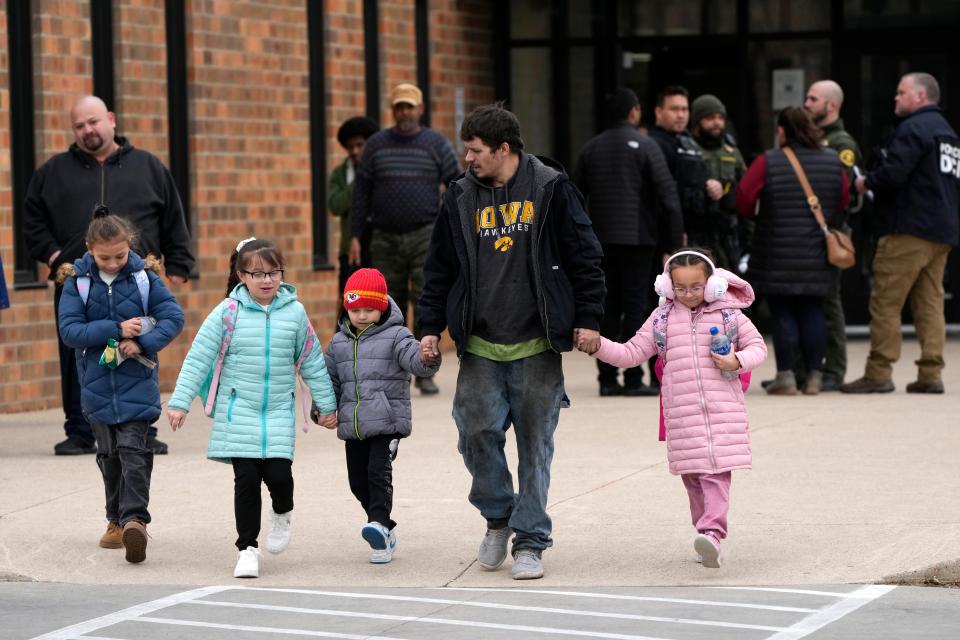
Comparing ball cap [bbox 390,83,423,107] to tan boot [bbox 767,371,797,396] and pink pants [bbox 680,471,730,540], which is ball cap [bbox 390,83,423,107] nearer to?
tan boot [bbox 767,371,797,396]

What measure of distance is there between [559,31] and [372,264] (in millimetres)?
5446

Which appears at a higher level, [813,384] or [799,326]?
[799,326]

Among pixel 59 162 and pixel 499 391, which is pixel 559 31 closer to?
→ pixel 59 162

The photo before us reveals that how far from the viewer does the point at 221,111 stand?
1504 cm

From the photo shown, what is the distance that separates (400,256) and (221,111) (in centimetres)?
223

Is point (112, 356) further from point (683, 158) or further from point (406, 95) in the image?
point (683, 158)

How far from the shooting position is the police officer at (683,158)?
44.6 feet

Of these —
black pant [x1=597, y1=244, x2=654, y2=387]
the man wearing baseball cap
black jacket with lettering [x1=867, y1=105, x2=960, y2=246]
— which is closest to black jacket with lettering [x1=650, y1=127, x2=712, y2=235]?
black pant [x1=597, y1=244, x2=654, y2=387]

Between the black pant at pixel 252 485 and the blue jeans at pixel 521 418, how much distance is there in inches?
28.8

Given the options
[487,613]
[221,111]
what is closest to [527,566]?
[487,613]

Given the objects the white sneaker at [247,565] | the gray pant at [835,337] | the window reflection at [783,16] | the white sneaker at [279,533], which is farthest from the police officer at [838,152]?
the white sneaker at [247,565]

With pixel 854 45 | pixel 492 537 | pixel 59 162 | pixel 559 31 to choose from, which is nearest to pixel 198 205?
pixel 59 162

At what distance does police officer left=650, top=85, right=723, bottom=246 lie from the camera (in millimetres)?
13602

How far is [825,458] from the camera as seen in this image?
10570 mm
